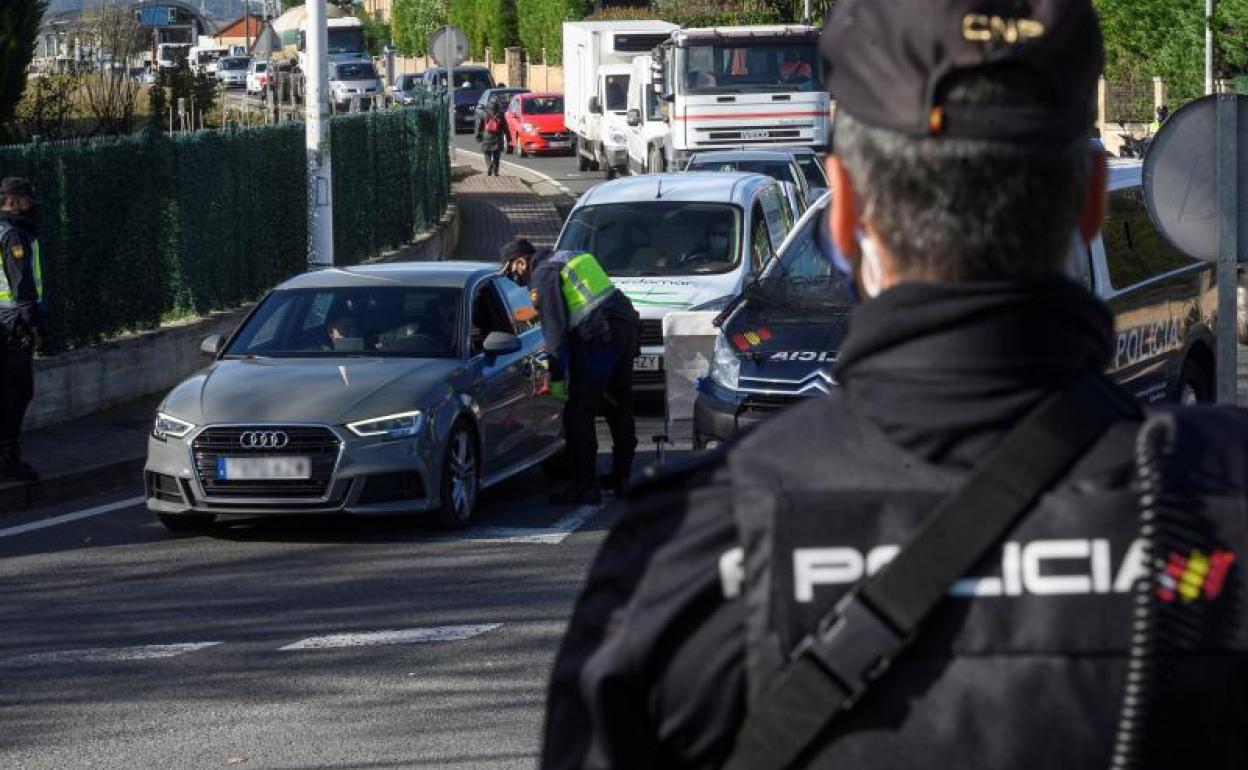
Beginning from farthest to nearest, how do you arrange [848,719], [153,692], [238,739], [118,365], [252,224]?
[252,224], [118,365], [153,692], [238,739], [848,719]

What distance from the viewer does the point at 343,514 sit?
11539mm

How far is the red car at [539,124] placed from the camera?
6186cm

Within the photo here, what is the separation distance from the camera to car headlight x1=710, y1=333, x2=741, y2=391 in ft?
39.6

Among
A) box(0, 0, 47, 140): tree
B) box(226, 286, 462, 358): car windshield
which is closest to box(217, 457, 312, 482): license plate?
box(226, 286, 462, 358): car windshield

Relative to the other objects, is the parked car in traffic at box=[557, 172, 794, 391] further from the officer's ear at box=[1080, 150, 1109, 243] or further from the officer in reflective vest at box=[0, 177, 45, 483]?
the officer's ear at box=[1080, 150, 1109, 243]

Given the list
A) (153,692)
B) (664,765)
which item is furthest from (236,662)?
(664,765)

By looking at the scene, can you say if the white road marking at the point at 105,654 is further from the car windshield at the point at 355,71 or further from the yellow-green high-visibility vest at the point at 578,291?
the car windshield at the point at 355,71

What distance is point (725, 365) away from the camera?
40.1 ft

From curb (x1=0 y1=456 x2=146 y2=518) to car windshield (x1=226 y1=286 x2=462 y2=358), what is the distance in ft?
5.67

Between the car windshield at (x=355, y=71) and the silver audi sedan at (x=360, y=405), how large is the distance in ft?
193

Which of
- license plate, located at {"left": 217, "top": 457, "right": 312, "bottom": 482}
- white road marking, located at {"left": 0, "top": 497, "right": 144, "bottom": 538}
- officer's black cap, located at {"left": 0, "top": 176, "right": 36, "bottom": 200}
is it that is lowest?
white road marking, located at {"left": 0, "top": 497, "right": 144, "bottom": 538}

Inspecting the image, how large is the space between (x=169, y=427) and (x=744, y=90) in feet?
74.1

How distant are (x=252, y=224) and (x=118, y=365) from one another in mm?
4505

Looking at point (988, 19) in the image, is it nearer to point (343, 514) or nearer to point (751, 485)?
point (751, 485)
